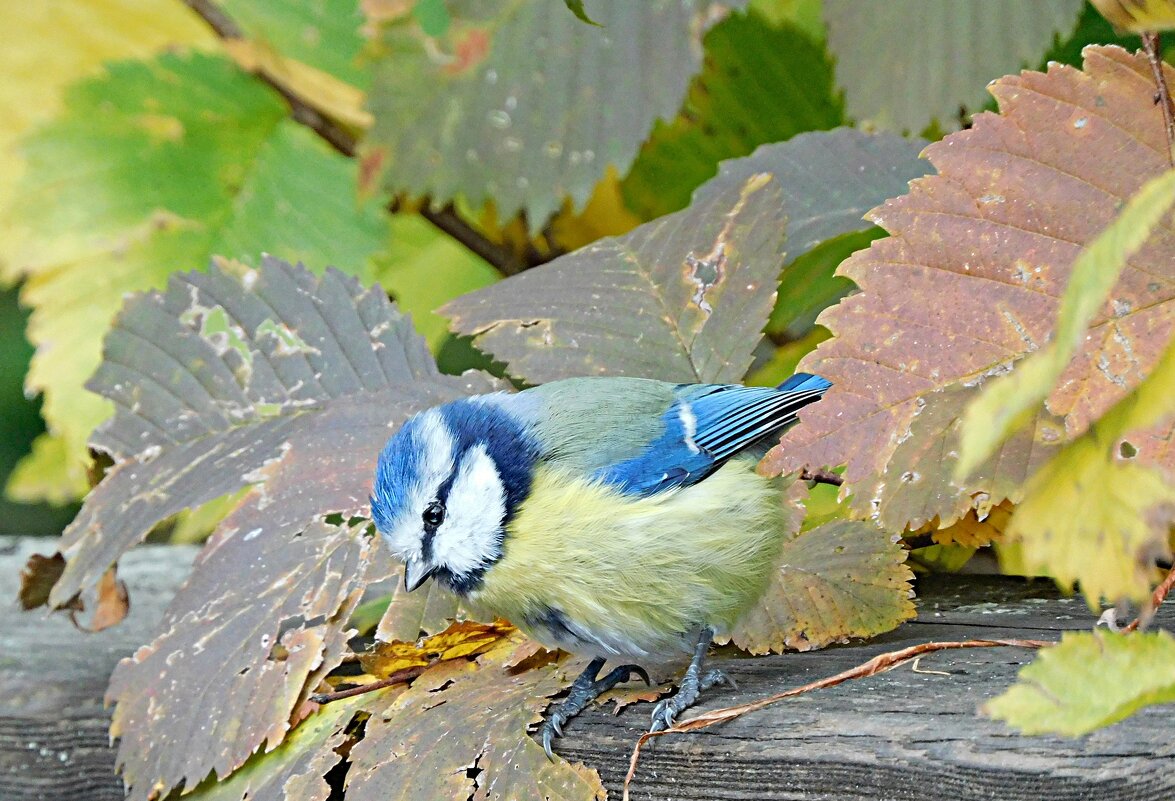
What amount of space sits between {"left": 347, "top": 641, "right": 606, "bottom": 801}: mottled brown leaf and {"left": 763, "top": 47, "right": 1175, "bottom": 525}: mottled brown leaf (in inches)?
15.9

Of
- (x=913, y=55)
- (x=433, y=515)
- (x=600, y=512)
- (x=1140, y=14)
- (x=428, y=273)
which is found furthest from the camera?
(x=428, y=273)

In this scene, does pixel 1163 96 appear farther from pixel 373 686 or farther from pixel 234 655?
pixel 234 655

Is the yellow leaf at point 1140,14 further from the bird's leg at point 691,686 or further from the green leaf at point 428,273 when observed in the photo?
the green leaf at point 428,273

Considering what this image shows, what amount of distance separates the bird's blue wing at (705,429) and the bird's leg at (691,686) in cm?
19

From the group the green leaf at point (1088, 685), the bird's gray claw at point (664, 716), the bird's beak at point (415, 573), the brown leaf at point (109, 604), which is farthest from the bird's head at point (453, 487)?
the green leaf at point (1088, 685)

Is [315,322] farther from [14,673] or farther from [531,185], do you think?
[14,673]

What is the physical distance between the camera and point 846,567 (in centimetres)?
134

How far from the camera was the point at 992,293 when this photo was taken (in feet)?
3.43

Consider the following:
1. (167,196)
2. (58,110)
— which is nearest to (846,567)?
(167,196)

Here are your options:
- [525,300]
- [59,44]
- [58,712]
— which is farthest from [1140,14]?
[59,44]

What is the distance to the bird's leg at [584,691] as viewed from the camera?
4.00 feet

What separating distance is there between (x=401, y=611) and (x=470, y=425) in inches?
10.2

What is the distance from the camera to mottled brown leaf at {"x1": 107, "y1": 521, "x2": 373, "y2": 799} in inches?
52.2

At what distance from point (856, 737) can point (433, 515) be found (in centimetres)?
66
